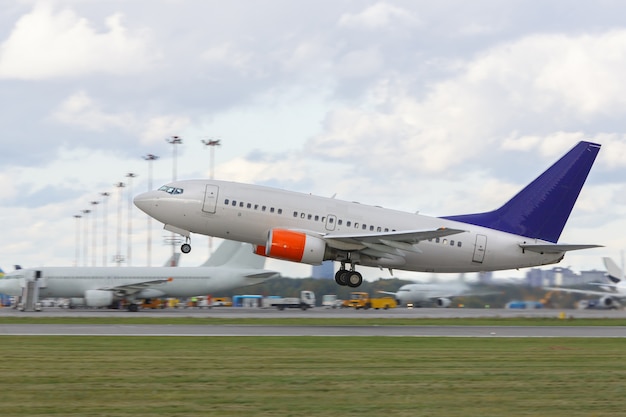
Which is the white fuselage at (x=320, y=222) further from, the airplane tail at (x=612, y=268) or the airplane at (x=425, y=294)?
the airplane tail at (x=612, y=268)

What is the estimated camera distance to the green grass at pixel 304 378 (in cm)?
1852

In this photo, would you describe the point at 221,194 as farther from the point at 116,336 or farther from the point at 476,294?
the point at 476,294

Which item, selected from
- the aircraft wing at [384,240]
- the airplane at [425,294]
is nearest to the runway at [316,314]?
the airplane at [425,294]

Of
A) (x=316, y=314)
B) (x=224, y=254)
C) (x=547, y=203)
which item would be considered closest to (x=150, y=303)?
(x=224, y=254)

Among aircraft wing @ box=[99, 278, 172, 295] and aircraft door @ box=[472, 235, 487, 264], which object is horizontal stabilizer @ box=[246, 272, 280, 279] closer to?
aircraft wing @ box=[99, 278, 172, 295]

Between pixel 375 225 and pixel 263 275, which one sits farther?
pixel 263 275

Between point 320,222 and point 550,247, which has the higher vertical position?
point 320,222

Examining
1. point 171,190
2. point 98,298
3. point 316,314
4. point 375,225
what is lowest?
point 316,314

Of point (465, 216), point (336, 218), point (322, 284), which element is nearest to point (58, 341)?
point (336, 218)

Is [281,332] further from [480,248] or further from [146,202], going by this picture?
[480,248]

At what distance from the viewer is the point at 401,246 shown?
46.1m

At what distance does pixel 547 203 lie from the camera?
49562mm

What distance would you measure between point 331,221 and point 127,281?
37106 millimetres

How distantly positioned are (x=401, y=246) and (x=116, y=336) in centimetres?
1615
